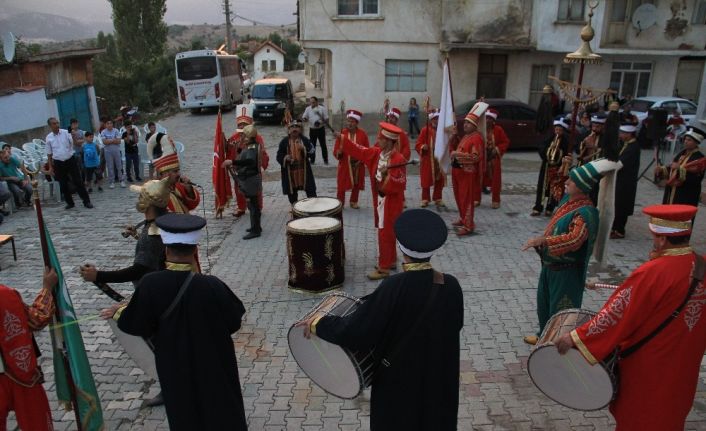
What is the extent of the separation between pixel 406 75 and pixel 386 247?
46.1 ft

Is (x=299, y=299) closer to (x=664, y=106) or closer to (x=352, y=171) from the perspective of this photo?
(x=352, y=171)

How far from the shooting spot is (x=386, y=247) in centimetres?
718

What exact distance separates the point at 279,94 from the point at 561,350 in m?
22.5

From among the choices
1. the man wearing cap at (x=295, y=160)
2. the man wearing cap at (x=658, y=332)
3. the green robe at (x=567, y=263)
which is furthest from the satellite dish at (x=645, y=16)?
the man wearing cap at (x=658, y=332)

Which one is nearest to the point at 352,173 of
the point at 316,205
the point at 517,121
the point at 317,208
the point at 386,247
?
the point at 316,205

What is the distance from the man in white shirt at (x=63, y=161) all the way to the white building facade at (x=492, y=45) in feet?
36.2

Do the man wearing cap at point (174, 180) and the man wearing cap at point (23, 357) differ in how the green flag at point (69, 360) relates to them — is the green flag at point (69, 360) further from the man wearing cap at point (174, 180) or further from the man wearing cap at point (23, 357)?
the man wearing cap at point (174, 180)

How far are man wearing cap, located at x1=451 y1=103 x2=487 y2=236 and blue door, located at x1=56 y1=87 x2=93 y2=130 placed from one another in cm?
1470

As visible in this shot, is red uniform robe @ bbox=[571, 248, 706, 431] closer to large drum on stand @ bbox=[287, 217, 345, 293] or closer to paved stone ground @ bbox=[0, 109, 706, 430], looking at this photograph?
paved stone ground @ bbox=[0, 109, 706, 430]

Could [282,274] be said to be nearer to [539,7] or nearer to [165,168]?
[165,168]

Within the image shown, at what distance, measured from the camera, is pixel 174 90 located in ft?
113

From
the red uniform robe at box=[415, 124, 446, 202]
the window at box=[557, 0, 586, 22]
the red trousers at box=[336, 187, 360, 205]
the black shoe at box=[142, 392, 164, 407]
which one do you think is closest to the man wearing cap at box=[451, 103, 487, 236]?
the red uniform robe at box=[415, 124, 446, 202]

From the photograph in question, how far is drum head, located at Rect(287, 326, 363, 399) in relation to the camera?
3432mm

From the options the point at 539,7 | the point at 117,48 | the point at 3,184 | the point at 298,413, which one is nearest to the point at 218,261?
the point at 298,413
